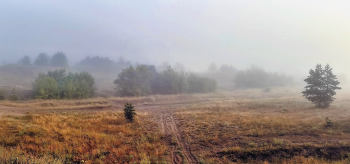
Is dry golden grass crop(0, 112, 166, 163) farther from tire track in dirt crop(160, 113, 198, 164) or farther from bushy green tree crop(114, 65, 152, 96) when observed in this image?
bushy green tree crop(114, 65, 152, 96)

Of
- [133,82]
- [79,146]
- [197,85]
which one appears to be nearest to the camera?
[79,146]

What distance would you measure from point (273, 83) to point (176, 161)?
10057 cm

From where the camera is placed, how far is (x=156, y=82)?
188 feet

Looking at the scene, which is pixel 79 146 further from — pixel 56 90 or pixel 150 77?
pixel 150 77

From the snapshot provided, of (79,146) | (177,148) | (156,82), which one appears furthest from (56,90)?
(177,148)

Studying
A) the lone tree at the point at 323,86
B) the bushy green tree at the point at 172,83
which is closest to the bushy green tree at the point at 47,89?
the bushy green tree at the point at 172,83

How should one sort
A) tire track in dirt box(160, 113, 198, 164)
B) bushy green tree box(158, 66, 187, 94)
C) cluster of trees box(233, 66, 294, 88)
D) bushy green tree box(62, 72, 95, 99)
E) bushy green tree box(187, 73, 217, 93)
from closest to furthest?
tire track in dirt box(160, 113, 198, 164)
bushy green tree box(62, 72, 95, 99)
bushy green tree box(158, 66, 187, 94)
bushy green tree box(187, 73, 217, 93)
cluster of trees box(233, 66, 294, 88)

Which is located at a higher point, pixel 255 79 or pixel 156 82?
pixel 255 79

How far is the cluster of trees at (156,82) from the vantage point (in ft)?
160

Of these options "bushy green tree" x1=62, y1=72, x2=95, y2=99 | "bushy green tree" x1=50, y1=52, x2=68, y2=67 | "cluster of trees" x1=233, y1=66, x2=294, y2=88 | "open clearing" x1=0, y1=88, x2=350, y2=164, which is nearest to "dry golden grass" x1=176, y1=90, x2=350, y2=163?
"open clearing" x1=0, y1=88, x2=350, y2=164

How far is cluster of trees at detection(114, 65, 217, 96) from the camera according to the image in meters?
48.6

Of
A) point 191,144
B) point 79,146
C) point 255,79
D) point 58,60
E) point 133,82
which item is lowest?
point 191,144

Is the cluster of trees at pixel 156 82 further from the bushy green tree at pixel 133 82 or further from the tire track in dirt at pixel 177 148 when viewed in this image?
the tire track in dirt at pixel 177 148

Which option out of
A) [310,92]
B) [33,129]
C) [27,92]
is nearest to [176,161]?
[33,129]
